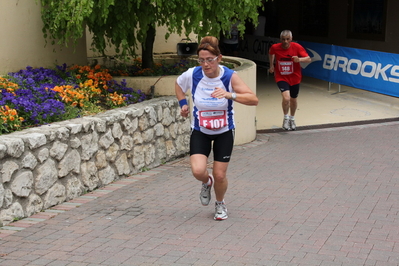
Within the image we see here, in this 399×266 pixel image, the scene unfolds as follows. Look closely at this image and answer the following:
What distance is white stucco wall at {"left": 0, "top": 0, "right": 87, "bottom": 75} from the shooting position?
794 centimetres

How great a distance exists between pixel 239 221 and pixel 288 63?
5354mm

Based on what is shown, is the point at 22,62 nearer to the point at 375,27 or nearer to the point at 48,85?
the point at 48,85

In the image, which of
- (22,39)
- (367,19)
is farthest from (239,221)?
(367,19)

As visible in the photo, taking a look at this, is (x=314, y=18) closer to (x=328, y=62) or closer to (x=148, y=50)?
(x=328, y=62)

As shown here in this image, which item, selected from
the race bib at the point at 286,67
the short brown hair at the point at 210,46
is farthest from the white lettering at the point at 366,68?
the short brown hair at the point at 210,46

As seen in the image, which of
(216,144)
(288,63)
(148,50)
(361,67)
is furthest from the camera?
(361,67)

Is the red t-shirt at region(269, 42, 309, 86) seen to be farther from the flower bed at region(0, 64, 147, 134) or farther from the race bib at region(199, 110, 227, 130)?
the race bib at region(199, 110, 227, 130)

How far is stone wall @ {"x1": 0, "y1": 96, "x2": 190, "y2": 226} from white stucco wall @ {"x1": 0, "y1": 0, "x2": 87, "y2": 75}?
1772mm

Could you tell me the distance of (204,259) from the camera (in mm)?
4820

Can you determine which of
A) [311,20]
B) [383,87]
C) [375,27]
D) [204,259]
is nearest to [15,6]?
[204,259]

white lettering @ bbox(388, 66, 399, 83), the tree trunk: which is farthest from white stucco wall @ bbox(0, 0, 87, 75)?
white lettering @ bbox(388, 66, 399, 83)

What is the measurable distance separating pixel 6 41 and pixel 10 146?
295 centimetres

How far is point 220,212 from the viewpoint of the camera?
586 cm

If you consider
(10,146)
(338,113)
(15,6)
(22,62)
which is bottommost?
(338,113)
